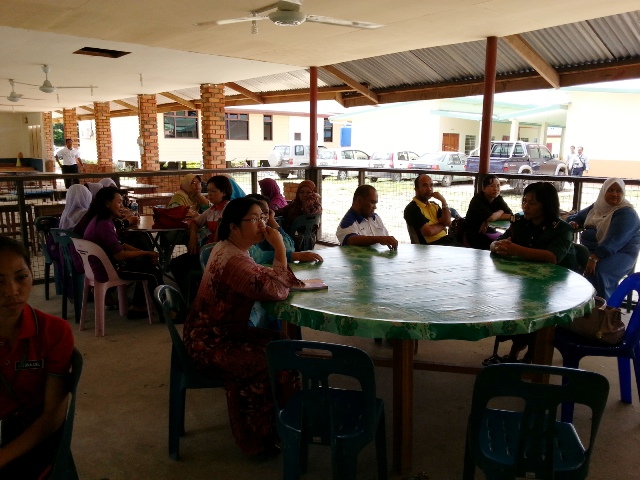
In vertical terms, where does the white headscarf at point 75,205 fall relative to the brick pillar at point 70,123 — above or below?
below

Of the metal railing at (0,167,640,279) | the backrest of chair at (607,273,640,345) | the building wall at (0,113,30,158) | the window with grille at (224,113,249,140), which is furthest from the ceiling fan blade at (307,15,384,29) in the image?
the building wall at (0,113,30,158)

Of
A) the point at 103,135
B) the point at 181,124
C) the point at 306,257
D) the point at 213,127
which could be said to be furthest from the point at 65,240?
the point at 181,124

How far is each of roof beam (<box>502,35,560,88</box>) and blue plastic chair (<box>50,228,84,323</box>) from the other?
4936 millimetres

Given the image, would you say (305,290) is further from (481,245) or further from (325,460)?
(481,245)

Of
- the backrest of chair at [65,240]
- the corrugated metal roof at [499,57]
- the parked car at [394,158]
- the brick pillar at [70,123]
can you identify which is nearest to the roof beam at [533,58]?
the corrugated metal roof at [499,57]

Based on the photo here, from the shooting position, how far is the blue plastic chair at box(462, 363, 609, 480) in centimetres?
154

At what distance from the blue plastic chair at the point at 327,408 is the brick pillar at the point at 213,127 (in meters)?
8.49

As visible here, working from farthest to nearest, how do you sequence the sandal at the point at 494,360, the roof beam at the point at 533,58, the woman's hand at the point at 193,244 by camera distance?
1. the roof beam at the point at 533,58
2. the woman's hand at the point at 193,244
3. the sandal at the point at 494,360

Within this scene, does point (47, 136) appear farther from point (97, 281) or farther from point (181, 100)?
point (97, 281)

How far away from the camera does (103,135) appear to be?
15.5m

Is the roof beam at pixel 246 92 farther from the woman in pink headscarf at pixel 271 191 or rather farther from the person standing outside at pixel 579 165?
the person standing outside at pixel 579 165

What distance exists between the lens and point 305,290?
2.47 meters

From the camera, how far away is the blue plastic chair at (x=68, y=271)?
4.34m

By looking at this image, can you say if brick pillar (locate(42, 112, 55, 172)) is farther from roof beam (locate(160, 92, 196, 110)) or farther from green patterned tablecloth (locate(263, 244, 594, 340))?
green patterned tablecloth (locate(263, 244, 594, 340))
